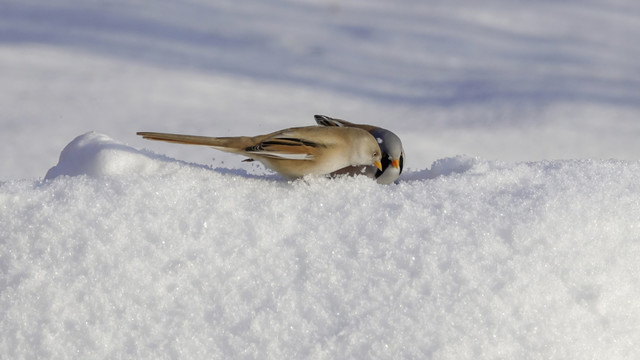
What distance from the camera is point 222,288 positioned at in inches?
42.7

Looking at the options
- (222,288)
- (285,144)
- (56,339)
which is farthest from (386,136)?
(56,339)

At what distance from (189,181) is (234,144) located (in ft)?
0.36

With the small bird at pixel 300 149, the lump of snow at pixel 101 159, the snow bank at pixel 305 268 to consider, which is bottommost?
the snow bank at pixel 305 268

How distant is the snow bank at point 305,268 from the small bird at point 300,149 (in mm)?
49

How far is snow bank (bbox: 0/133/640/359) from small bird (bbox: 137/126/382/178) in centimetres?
5

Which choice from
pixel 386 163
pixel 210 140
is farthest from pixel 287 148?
pixel 386 163

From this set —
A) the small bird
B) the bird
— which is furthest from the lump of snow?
the bird

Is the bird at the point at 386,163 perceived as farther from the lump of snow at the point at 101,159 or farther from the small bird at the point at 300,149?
the lump of snow at the point at 101,159

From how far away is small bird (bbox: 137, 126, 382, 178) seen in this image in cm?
132

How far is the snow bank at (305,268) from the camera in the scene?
1.04m

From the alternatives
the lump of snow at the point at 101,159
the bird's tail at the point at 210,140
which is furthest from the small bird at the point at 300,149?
the lump of snow at the point at 101,159

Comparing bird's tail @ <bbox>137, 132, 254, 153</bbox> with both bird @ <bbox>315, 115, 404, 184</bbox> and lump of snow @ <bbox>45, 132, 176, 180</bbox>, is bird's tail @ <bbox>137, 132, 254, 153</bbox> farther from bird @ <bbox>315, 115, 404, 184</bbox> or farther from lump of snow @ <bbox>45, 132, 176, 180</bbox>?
bird @ <bbox>315, 115, 404, 184</bbox>

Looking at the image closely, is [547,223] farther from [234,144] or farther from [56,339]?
[56,339]

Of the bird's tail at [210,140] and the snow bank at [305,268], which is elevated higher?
the bird's tail at [210,140]
